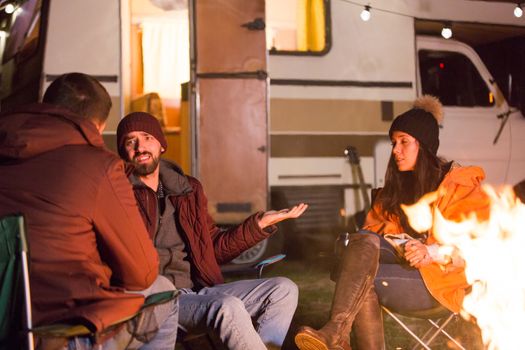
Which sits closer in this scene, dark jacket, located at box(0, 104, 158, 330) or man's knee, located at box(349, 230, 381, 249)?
dark jacket, located at box(0, 104, 158, 330)

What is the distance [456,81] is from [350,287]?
14.1ft

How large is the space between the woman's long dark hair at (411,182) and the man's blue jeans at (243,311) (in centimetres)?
81

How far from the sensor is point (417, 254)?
10.3 feet

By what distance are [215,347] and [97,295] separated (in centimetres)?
94

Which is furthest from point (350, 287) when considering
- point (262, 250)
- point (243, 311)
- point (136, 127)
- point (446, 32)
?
point (446, 32)

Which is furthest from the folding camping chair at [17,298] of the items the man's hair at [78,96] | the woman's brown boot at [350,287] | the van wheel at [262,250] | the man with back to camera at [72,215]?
the van wheel at [262,250]

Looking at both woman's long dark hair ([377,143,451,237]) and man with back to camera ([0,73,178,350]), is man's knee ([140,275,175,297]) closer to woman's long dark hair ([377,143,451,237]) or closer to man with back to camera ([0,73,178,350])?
man with back to camera ([0,73,178,350])

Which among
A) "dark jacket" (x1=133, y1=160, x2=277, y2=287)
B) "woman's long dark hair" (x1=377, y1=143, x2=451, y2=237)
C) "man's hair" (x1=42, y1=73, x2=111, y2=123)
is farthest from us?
"woman's long dark hair" (x1=377, y1=143, x2=451, y2=237)

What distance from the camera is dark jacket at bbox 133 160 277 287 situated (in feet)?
10.5

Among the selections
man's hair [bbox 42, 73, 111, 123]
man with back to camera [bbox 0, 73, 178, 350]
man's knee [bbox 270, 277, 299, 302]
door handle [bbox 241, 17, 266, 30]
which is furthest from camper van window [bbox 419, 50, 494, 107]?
man with back to camera [bbox 0, 73, 178, 350]

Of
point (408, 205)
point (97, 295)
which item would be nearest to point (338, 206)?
point (408, 205)

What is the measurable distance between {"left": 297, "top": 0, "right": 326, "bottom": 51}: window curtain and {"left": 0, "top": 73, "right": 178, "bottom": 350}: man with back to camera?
4.34 metres

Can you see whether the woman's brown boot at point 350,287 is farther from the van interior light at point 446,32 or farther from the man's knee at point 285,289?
the van interior light at point 446,32

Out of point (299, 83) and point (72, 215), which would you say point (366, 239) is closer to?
point (72, 215)
